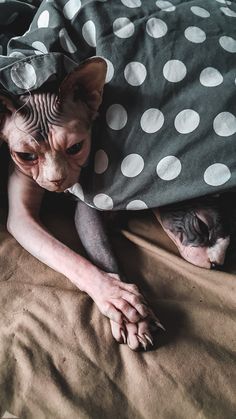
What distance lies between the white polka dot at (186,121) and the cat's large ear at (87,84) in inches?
6.8

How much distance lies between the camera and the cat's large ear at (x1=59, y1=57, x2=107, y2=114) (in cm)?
78

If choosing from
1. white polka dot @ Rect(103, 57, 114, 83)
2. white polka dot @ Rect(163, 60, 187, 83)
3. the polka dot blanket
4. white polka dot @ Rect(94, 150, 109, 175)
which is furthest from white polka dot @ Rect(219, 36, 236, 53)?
white polka dot @ Rect(94, 150, 109, 175)

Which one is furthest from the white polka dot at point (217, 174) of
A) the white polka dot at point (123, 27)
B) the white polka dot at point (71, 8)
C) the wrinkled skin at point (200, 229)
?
the white polka dot at point (71, 8)

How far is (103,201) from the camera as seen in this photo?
971 mm

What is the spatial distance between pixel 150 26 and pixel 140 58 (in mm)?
79

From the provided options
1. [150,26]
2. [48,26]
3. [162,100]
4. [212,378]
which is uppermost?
[48,26]

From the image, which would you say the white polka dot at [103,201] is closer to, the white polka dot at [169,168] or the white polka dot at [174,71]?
the white polka dot at [169,168]

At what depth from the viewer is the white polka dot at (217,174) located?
0.89 m

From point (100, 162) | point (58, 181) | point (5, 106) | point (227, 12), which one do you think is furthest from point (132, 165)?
point (227, 12)

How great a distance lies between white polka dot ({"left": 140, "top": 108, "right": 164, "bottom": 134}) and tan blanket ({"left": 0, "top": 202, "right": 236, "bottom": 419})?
29 centimetres

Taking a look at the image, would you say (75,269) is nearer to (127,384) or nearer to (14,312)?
(14,312)

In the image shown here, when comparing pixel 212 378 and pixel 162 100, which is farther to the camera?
pixel 162 100

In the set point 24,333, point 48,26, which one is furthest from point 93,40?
point 24,333

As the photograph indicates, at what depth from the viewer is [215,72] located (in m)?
0.91
